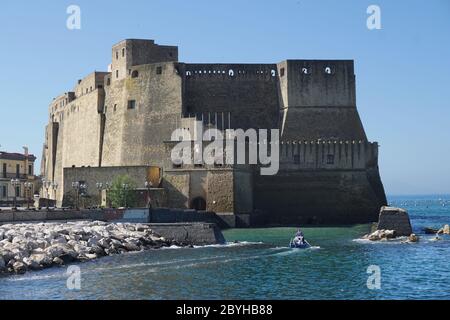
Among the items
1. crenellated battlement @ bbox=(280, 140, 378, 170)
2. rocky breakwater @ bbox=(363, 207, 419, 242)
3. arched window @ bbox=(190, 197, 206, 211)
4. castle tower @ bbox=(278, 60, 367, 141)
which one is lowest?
rocky breakwater @ bbox=(363, 207, 419, 242)

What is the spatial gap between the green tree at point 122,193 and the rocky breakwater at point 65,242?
261 inches

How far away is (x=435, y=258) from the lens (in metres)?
25.6

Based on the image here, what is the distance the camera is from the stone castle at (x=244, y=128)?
41656 mm

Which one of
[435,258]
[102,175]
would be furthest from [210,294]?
[102,175]

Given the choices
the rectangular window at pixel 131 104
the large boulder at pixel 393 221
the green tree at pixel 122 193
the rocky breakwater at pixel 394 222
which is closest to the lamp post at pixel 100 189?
the green tree at pixel 122 193

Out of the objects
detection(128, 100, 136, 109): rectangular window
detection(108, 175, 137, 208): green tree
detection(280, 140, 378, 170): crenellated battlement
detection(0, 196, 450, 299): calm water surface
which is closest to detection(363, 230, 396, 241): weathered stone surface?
detection(0, 196, 450, 299): calm water surface

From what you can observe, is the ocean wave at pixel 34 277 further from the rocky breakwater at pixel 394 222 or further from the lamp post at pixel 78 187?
the lamp post at pixel 78 187

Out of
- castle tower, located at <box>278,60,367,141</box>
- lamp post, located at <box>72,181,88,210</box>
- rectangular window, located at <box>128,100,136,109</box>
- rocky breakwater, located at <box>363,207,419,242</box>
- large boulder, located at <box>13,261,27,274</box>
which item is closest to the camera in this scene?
large boulder, located at <box>13,261,27,274</box>

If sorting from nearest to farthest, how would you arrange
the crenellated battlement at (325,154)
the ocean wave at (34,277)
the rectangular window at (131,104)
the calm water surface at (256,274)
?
the calm water surface at (256,274) → the ocean wave at (34,277) → the crenellated battlement at (325,154) → the rectangular window at (131,104)

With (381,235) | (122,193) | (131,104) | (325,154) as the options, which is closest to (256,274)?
(381,235)

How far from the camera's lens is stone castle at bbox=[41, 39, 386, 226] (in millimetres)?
41656

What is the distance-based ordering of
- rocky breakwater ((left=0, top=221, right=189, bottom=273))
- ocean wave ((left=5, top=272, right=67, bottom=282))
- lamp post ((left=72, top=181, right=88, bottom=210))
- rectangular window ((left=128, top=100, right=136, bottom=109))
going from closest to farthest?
ocean wave ((left=5, top=272, right=67, bottom=282))
rocky breakwater ((left=0, top=221, right=189, bottom=273))
lamp post ((left=72, top=181, right=88, bottom=210))
rectangular window ((left=128, top=100, right=136, bottom=109))

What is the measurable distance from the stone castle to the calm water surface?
12279mm

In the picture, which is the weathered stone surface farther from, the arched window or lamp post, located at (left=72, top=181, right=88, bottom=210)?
lamp post, located at (left=72, top=181, right=88, bottom=210)
